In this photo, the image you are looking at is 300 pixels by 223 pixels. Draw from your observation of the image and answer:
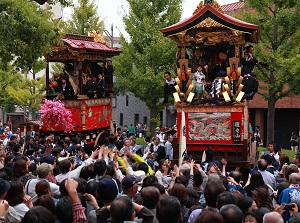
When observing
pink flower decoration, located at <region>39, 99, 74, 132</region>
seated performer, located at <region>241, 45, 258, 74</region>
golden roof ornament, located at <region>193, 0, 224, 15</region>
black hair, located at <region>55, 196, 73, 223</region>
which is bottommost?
black hair, located at <region>55, 196, 73, 223</region>

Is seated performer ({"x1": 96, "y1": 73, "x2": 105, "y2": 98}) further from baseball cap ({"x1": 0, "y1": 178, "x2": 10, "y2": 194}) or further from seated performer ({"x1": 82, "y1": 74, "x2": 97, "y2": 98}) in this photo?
baseball cap ({"x1": 0, "y1": 178, "x2": 10, "y2": 194})

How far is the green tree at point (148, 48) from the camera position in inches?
1249

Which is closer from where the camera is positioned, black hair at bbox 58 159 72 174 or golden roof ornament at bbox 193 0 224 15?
black hair at bbox 58 159 72 174

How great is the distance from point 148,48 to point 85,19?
27.8ft

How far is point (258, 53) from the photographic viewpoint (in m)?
24.9

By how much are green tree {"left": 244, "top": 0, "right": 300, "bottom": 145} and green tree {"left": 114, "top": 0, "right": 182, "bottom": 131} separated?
24.9 feet

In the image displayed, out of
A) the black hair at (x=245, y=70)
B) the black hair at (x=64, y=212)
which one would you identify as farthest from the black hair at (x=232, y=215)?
the black hair at (x=245, y=70)

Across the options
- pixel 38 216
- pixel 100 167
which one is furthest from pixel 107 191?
pixel 100 167

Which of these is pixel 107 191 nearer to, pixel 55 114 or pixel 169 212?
pixel 169 212

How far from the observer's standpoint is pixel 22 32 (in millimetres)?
14602

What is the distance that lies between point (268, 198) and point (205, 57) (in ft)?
40.3

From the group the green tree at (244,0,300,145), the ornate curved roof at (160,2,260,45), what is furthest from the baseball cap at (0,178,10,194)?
the green tree at (244,0,300,145)

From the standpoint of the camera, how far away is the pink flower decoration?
2135 centimetres

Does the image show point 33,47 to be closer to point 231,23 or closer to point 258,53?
point 231,23
